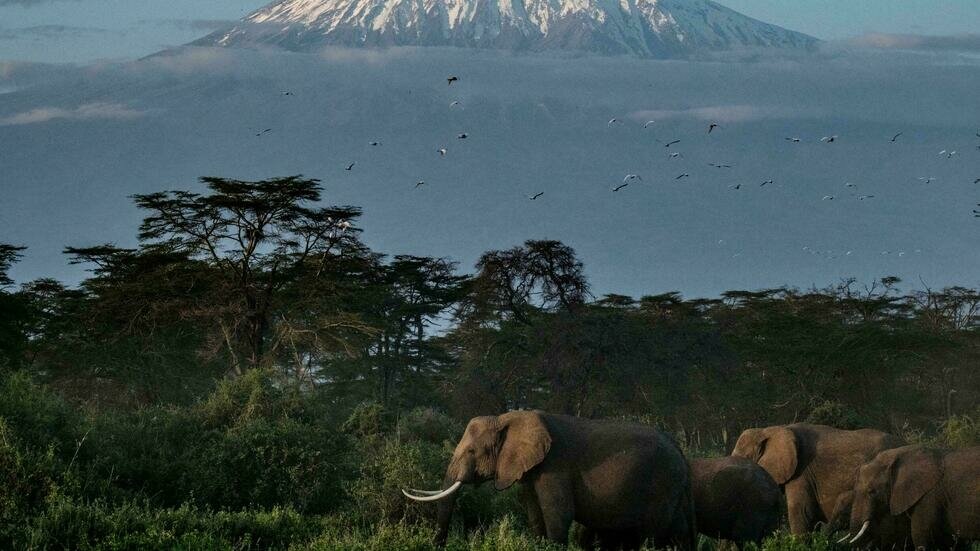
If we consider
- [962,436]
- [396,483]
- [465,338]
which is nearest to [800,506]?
[396,483]

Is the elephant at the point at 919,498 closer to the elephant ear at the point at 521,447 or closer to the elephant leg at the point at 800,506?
the elephant leg at the point at 800,506

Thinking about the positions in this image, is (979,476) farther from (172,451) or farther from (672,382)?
(672,382)

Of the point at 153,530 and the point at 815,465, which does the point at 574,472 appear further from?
the point at 153,530

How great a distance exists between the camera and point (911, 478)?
58.2ft

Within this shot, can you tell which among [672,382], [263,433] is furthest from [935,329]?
[263,433]

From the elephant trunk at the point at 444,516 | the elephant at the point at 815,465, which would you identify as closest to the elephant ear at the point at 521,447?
the elephant trunk at the point at 444,516

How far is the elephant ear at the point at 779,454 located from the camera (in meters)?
20.5

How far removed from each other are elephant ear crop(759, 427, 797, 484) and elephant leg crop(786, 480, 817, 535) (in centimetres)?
21

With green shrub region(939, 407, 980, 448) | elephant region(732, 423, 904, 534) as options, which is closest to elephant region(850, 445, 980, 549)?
elephant region(732, 423, 904, 534)

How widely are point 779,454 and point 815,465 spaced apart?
0.57m

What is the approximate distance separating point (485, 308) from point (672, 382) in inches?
377

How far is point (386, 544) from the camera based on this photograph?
15.7m

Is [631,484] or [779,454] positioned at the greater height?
[631,484]

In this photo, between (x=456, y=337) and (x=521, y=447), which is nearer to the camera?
(x=521, y=447)
